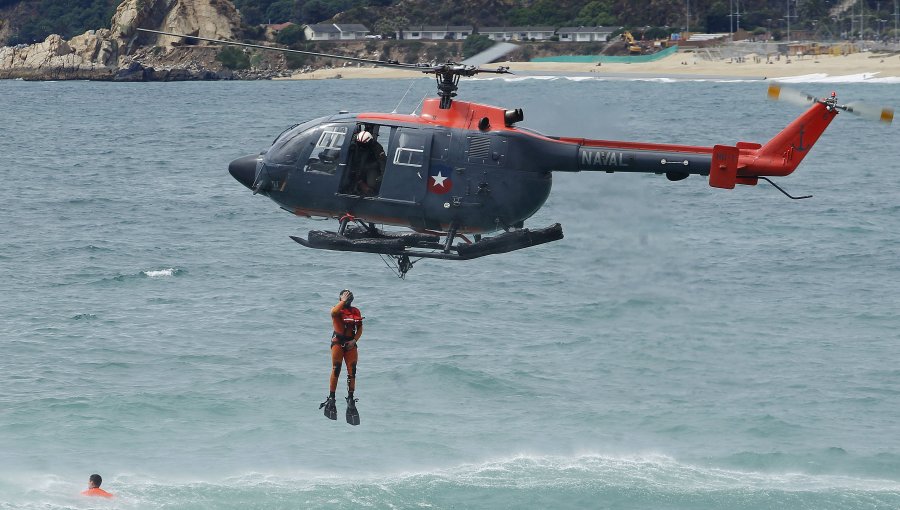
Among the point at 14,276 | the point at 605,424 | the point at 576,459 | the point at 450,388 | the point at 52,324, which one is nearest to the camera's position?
the point at 576,459

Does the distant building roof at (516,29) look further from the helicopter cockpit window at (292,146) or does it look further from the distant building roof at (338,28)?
the helicopter cockpit window at (292,146)

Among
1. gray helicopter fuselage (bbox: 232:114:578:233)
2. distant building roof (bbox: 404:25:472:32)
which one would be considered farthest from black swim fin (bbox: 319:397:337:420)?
distant building roof (bbox: 404:25:472:32)

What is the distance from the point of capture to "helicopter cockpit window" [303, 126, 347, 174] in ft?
74.6

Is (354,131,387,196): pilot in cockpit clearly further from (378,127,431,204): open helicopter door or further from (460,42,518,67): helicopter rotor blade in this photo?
(460,42,518,67): helicopter rotor blade

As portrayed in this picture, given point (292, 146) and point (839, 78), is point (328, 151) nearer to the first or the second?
point (292, 146)

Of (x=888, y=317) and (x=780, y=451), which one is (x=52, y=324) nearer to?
(x=780, y=451)

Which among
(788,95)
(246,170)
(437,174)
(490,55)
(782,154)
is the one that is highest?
(490,55)

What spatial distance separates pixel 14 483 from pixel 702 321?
76.3 feet

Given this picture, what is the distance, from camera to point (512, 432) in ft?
112

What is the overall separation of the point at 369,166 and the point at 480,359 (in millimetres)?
16888

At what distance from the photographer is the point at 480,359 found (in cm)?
3897

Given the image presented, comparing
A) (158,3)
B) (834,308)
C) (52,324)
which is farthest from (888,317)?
(158,3)

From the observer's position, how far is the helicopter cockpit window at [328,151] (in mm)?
22734

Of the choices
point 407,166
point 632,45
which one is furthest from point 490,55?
point 632,45
